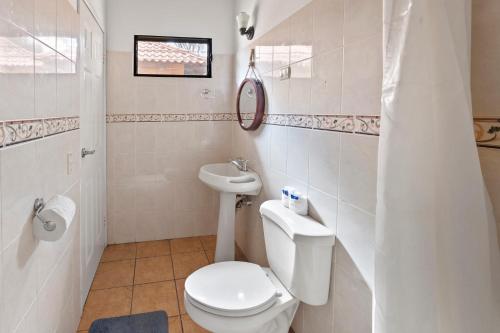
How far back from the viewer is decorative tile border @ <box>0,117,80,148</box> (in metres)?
0.95

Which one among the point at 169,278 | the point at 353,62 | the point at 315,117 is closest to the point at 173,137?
the point at 169,278

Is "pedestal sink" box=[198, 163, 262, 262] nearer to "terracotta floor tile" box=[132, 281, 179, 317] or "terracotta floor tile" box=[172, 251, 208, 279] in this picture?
"terracotta floor tile" box=[172, 251, 208, 279]

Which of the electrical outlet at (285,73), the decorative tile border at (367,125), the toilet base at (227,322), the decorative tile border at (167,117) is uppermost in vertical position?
the electrical outlet at (285,73)

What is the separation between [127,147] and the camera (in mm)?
3049

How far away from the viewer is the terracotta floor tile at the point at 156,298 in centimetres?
219

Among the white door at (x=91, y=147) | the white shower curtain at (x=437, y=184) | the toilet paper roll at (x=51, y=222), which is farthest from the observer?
the white door at (x=91, y=147)

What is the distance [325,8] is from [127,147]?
2135 mm

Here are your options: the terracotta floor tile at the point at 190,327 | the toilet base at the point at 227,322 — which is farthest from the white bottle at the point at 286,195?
the terracotta floor tile at the point at 190,327

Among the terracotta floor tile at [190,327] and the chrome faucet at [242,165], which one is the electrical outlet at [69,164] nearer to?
the terracotta floor tile at [190,327]

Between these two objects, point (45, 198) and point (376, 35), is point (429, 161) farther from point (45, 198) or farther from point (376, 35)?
point (45, 198)

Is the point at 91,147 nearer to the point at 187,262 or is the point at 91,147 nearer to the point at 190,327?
the point at 187,262

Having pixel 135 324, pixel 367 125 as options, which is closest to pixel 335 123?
pixel 367 125

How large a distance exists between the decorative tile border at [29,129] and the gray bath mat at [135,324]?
114cm

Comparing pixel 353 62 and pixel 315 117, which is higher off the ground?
pixel 353 62
